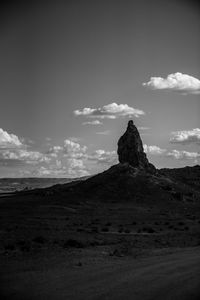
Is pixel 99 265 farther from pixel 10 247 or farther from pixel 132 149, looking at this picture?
pixel 132 149

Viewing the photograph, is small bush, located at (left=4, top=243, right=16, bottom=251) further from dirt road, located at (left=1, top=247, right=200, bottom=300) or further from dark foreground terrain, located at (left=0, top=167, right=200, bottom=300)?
dirt road, located at (left=1, top=247, right=200, bottom=300)

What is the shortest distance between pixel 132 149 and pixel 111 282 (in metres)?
71.0

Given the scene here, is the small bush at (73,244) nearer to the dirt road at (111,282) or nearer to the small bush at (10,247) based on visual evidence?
the small bush at (10,247)

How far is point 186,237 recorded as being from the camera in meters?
31.3

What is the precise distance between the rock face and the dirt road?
6665 cm

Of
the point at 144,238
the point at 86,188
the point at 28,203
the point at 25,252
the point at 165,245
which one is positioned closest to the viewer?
A: the point at 25,252

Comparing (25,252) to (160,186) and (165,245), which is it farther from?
(160,186)

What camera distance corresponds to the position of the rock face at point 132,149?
8481 centimetres

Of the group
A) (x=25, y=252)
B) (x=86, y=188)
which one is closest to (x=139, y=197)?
(x=86, y=188)

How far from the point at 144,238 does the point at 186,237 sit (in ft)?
12.0

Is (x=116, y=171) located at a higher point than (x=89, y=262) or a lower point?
higher

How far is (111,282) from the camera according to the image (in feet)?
46.1

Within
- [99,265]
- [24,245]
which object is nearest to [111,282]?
[99,265]

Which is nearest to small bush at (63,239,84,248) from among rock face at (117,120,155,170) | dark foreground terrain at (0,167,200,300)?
dark foreground terrain at (0,167,200,300)
